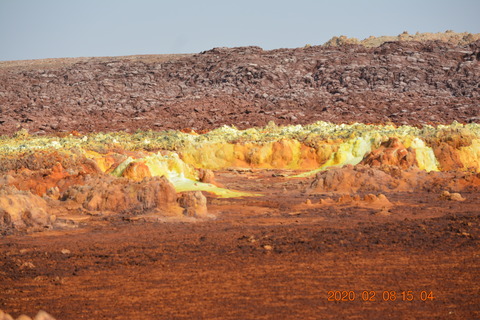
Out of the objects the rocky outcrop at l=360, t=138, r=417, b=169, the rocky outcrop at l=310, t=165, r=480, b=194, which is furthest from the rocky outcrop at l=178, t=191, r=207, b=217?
the rocky outcrop at l=360, t=138, r=417, b=169

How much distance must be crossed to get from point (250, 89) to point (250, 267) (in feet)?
128

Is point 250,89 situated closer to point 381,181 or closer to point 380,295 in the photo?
point 381,181

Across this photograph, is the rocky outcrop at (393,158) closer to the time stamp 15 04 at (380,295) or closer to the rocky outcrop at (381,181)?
the rocky outcrop at (381,181)

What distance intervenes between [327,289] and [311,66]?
4431cm

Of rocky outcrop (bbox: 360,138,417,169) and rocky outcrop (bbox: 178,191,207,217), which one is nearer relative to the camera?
rocky outcrop (bbox: 178,191,207,217)

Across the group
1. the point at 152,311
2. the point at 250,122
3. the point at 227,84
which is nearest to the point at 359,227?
the point at 152,311

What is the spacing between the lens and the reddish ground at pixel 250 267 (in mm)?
7590

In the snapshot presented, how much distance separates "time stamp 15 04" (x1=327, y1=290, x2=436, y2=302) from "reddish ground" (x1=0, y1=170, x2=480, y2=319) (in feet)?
0.11

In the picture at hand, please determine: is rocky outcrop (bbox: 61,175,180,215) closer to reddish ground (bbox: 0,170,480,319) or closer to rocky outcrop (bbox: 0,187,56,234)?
reddish ground (bbox: 0,170,480,319)

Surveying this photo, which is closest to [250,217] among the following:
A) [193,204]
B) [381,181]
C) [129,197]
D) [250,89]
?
[193,204]

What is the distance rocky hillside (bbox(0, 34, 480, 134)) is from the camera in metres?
40.9

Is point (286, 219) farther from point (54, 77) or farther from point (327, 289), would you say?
point (54, 77)

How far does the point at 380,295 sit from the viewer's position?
793cm

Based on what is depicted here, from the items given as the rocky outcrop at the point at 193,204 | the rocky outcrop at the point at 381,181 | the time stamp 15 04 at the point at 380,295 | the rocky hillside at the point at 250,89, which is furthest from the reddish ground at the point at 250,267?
the rocky hillside at the point at 250,89
